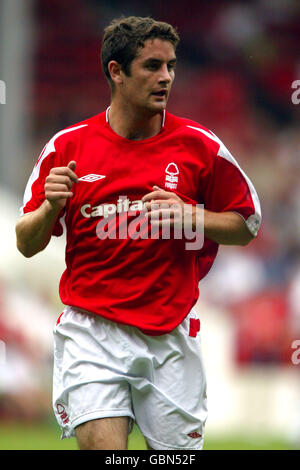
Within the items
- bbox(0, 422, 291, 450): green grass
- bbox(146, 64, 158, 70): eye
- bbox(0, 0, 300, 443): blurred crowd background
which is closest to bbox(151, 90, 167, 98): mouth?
bbox(146, 64, 158, 70): eye

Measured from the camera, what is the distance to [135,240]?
13.8 ft

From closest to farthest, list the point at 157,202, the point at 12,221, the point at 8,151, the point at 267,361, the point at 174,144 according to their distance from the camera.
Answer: the point at 157,202 < the point at 174,144 < the point at 267,361 < the point at 12,221 < the point at 8,151

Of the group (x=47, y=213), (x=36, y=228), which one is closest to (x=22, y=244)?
(x=36, y=228)

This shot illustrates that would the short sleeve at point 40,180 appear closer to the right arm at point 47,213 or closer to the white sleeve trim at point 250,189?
the right arm at point 47,213

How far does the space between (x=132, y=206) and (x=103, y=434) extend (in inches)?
37.6

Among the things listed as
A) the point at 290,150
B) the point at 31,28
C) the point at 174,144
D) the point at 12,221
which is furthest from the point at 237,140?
the point at 174,144

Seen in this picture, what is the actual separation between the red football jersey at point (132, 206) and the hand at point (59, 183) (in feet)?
0.72

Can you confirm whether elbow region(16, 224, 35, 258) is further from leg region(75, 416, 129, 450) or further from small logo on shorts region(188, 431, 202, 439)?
small logo on shorts region(188, 431, 202, 439)

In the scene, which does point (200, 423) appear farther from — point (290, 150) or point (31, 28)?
point (31, 28)

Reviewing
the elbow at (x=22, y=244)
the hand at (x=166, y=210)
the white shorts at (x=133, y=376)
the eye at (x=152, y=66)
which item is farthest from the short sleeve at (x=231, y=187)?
the elbow at (x=22, y=244)

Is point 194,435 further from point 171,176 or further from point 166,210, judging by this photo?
point 171,176

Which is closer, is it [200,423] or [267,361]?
[200,423]

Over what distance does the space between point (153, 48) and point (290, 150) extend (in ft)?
33.1

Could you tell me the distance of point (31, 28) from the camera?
573 inches
